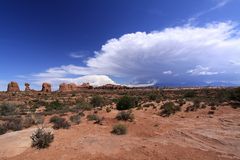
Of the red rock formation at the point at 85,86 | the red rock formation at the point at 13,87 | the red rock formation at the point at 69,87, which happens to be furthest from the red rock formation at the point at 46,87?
the red rock formation at the point at 85,86

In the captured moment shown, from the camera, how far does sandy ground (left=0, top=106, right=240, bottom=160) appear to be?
9.58 meters

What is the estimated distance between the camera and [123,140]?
11.9m

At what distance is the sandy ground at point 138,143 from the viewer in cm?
958

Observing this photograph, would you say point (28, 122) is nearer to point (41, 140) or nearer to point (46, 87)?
point (41, 140)

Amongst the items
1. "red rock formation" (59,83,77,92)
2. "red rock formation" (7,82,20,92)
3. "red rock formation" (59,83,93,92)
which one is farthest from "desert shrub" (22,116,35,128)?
"red rock formation" (59,83,77,92)

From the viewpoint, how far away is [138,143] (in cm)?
1126

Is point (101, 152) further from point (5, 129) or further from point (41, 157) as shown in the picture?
point (5, 129)

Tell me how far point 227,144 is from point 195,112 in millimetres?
9909

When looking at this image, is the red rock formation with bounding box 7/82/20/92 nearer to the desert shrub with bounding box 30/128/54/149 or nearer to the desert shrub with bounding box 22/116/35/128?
the desert shrub with bounding box 22/116/35/128

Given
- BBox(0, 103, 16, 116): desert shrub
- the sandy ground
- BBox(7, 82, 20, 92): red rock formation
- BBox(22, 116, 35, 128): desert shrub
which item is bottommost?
the sandy ground

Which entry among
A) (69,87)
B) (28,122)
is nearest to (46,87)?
(69,87)

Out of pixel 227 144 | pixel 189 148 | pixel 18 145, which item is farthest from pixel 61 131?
pixel 227 144

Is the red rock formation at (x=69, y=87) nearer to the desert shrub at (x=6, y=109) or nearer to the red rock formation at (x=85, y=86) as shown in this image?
the red rock formation at (x=85, y=86)

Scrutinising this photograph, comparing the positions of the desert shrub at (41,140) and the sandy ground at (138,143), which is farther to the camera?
the desert shrub at (41,140)
